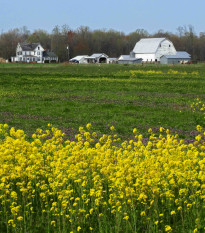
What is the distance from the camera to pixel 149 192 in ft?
25.3

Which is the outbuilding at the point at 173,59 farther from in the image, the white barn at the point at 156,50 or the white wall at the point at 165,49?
the white wall at the point at 165,49

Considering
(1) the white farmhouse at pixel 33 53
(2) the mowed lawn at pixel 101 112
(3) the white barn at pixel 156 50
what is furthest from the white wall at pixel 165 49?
(2) the mowed lawn at pixel 101 112

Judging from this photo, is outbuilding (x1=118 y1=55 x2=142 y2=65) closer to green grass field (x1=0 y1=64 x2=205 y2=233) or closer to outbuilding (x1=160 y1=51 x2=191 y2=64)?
outbuilding (x1=160 y1=51 x2=191 y2=64)

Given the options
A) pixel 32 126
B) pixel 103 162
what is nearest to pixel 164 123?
pixel 32 126

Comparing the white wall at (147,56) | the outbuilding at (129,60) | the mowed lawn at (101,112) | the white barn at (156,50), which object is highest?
the white barn at (156,50)

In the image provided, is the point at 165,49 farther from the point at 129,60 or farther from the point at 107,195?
the point at 107,195

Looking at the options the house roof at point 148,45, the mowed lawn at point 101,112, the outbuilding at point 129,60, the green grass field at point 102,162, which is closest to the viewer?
the green grass field at point 102,162

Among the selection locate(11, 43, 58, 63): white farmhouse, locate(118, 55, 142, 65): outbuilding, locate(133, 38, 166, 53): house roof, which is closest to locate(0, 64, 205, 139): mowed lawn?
locate(118, 55, 142, 65): outbuilding

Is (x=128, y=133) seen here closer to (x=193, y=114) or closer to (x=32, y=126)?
(x=32, y=126)

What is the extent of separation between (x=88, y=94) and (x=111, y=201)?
2392 cm

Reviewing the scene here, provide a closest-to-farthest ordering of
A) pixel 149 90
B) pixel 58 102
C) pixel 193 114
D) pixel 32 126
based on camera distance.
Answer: pixel 32 126, pixel 193 114, pixel 58 102, pixel 149 90

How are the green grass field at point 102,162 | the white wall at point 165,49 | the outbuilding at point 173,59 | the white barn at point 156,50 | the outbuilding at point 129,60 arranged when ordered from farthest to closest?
the white wall at point 165,49
the white barn at point 156,50
the outbuilding at point 129,60
the outbuilding at point 173,59
the green grass field at point 102,162

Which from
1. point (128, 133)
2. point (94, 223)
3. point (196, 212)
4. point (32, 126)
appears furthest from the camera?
point (32, 126)

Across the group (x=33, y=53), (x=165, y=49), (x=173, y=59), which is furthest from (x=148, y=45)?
(x=33, y=53)
